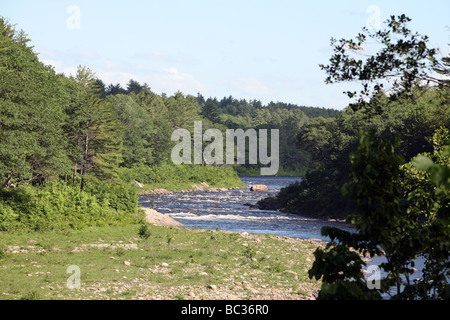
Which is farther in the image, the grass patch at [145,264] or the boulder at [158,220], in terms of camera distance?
the boulder at [158,220]

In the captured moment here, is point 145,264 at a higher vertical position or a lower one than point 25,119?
lower

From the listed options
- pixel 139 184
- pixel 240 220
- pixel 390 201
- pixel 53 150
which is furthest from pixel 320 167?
pixel 390 201

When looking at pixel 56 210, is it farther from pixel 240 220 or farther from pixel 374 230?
pixel 374 230

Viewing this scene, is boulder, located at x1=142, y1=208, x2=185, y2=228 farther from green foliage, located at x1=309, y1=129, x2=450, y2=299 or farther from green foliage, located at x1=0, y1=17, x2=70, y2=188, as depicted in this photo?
green foliage, located at x1=309, y1=129, x2=450, y2=299

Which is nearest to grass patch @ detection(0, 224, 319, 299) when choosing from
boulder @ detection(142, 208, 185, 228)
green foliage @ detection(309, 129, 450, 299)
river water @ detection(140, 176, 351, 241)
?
boulder @ detection(142, 208, 185, 228)

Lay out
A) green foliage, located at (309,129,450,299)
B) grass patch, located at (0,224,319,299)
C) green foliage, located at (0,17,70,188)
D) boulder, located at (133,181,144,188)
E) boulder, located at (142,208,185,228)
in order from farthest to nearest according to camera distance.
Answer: boulder, located at (133,181,144,188)
boulder, located at (142,208,185,228)
green foliage, located at (0,17,70,188)
grass patch, located at (0,224,319,299)
green foliage, located at (309,129,450,299)

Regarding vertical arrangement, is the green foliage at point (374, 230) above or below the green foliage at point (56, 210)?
above

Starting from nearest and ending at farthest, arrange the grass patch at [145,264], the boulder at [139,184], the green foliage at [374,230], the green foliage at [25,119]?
the green foliage at [374,230] < the grass patch at [145,264] < the green foliage at [25,119] < the boulder at [139,184]

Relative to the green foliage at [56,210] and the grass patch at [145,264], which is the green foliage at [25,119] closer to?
the green foliage at [56,210]

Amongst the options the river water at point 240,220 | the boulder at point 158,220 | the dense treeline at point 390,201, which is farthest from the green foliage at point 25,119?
the dense treeline at point 390,201

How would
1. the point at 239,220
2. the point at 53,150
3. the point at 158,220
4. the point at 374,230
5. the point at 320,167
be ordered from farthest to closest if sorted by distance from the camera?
the point at 320,167, the point at 239,220, the point at 158,220, the point at 53,150, the point at 374,230

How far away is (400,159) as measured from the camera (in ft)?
26.5

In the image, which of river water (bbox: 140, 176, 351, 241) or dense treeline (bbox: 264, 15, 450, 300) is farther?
river water (bbox: 140, 176, 351, 241)

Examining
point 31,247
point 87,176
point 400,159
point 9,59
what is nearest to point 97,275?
point 31,247
